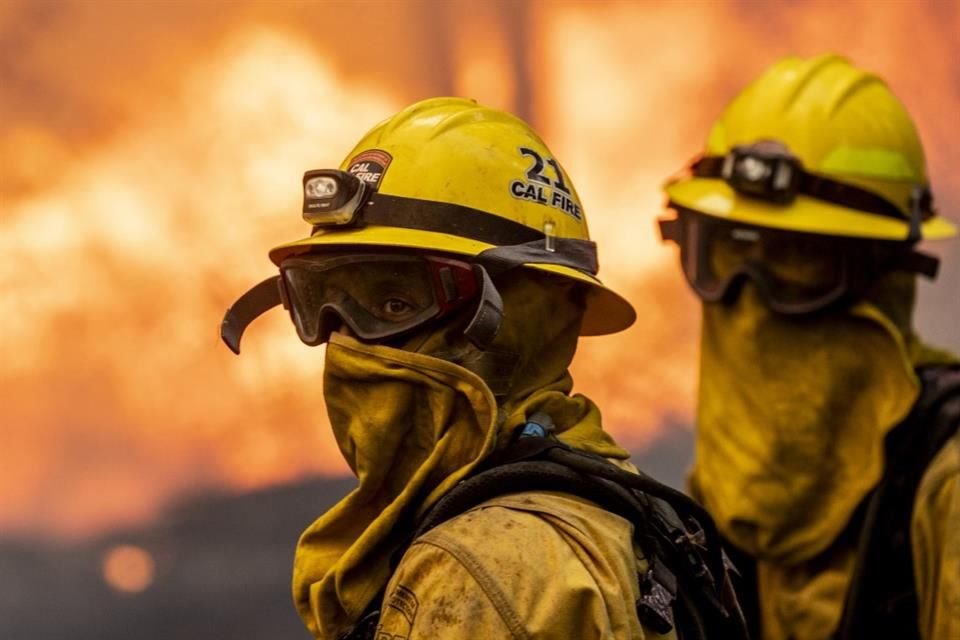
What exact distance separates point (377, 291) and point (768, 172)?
3.24 meters

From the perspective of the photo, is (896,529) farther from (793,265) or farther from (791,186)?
(791,186)

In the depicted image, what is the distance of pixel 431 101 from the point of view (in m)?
5.29

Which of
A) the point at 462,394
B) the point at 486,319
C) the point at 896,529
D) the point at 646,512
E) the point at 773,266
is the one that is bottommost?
the point at 896,529

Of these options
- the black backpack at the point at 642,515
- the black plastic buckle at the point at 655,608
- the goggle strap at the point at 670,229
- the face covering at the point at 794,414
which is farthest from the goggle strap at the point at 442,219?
the goggle strap at the point at 670,229

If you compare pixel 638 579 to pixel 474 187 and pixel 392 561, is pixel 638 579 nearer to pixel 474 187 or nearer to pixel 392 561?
pixel 392 561

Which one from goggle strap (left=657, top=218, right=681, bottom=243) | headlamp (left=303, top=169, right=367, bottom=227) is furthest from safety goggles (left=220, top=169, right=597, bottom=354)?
goggle strap (left=657, top=218, right=681, bottom=243)

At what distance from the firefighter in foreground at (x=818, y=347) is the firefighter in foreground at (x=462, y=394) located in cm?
254

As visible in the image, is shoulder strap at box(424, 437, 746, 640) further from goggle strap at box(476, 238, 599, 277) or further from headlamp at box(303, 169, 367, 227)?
headlamp at box(303, 169, 367, 227)

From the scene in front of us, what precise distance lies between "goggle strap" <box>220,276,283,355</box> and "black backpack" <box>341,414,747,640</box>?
3.36ft

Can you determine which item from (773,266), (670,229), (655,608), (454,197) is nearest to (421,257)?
(454,197)

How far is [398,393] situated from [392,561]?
401 millimetres

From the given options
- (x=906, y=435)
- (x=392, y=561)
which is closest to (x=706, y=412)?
(x=906, y=435)

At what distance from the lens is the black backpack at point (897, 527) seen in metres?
7.32

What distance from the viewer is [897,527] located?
7.41 m
